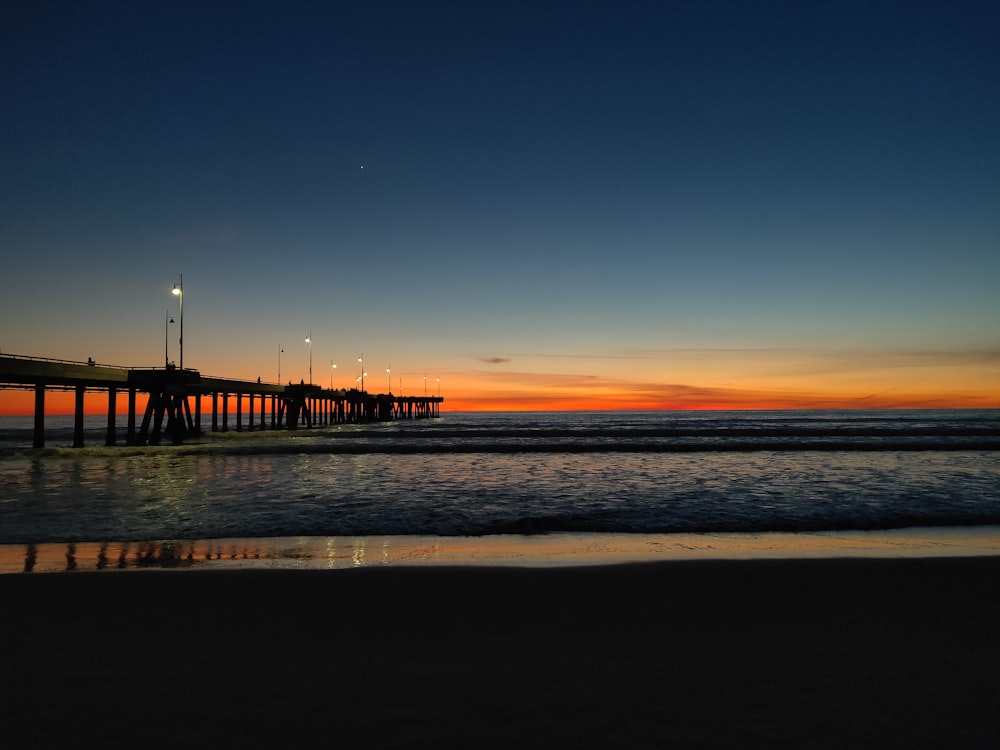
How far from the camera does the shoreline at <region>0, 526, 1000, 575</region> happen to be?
806 centimetres

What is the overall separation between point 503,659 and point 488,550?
4658 mm

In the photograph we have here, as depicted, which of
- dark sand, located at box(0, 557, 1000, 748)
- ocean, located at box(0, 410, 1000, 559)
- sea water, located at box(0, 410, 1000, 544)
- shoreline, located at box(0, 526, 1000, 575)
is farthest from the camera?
sea water, located at box(0, 410, 1000, 544)

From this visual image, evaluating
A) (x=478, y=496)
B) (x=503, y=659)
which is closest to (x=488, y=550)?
(x=503, y=659)

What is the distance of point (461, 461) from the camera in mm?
28656

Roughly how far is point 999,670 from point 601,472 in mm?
17957

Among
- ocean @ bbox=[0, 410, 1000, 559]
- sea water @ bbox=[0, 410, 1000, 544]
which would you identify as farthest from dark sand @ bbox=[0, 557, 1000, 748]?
sea water @ bbox=[0, 410, 1000, 544]

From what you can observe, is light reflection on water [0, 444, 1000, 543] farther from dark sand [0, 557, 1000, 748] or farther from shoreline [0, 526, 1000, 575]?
dark sand [0, 557, 1000, 748]

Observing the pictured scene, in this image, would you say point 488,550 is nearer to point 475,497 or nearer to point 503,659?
point 503,659

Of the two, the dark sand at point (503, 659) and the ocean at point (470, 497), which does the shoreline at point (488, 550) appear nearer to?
the ocean at point (470, 497)

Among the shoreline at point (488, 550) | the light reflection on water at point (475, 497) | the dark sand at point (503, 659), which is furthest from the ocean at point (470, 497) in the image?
the dark sand at point (503, 659)

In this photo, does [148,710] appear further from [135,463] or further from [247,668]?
[135,463]

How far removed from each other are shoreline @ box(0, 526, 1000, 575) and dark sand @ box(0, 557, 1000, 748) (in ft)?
2.72

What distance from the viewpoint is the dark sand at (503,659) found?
348 cm

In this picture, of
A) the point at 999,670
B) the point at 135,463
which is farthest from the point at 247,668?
Answer: the point at 135,463
